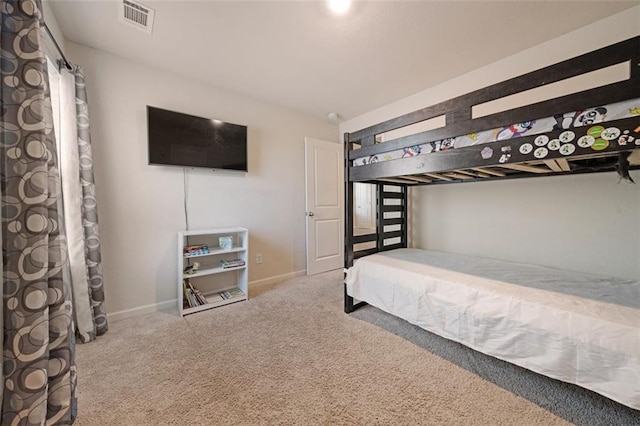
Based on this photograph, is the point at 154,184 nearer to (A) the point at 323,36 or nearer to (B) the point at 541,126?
(A) the point at 323,36

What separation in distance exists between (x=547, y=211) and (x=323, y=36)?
2.37 m

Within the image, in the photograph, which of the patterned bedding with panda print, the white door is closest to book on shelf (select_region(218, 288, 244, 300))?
the white door

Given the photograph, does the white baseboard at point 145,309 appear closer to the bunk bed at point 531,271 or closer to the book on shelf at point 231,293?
the book on shelf at point 231,293

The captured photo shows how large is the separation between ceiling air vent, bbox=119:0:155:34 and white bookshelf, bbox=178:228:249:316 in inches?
65.7

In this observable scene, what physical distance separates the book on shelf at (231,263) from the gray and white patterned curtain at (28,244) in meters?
1.59

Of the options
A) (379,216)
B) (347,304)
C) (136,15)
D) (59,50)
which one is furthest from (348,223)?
(59,50)

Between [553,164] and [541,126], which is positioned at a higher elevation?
[541,126]

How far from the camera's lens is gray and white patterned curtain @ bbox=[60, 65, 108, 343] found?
173 centimetres

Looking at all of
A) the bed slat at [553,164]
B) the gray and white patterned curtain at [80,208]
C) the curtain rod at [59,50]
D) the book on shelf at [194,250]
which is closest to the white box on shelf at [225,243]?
the book on shelf at [194,250]

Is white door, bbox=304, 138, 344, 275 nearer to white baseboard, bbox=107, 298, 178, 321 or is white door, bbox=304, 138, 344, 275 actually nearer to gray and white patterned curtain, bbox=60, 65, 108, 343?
white baseboard, bbox=107, 298, 178, 321

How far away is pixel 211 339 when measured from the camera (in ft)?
5.99

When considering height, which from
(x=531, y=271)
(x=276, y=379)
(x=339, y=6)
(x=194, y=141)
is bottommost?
(x=276, y=379)

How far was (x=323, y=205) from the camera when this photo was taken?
357 centimetres

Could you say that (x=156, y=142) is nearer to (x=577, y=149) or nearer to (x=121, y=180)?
(x=121, y=180)
